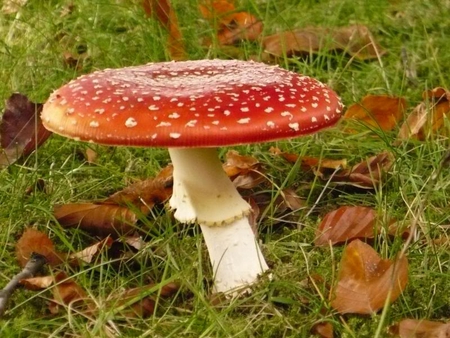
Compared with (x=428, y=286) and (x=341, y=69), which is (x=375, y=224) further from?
(x=341, y=69)

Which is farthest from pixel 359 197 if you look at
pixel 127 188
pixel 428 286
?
pixel 127 188

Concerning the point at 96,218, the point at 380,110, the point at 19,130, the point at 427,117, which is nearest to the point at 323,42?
the point at 380,110

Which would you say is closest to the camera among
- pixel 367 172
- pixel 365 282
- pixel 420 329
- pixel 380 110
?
pixel 420 329

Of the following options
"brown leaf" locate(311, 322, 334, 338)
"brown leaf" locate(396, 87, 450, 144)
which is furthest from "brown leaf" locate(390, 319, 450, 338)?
"brown leaf" locate(396, 87, 450, 144)

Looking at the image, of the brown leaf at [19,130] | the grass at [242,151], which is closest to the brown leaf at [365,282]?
the grass at [242,151]

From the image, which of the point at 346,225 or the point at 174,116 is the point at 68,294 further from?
the point at 346,225
